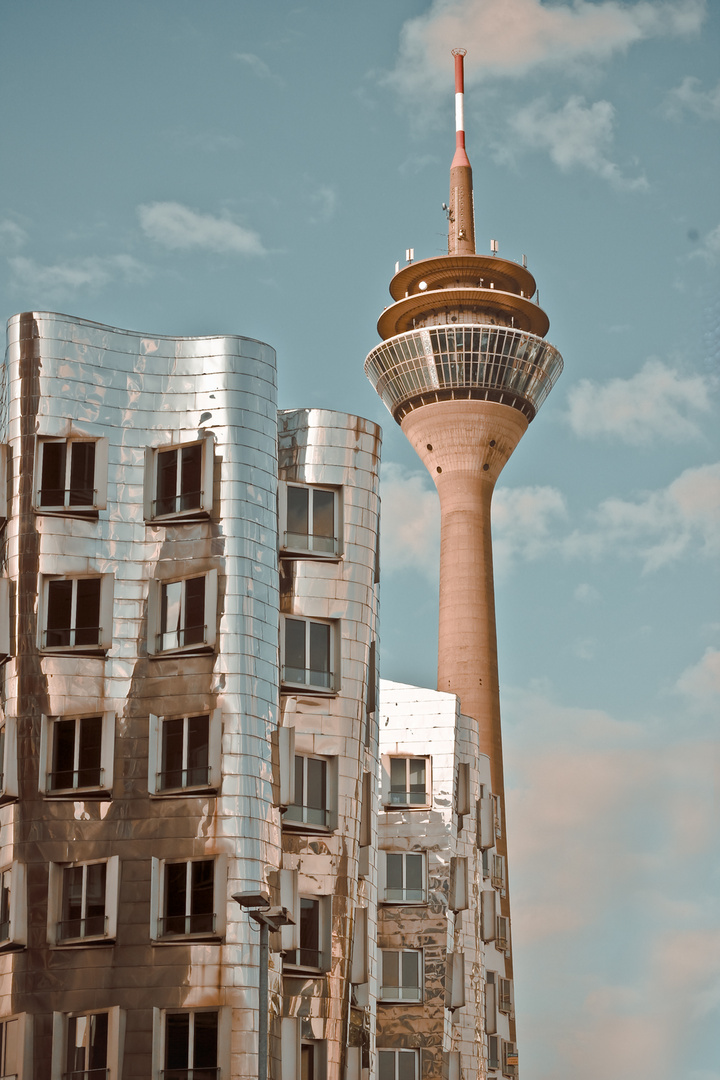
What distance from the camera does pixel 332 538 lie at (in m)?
49.8

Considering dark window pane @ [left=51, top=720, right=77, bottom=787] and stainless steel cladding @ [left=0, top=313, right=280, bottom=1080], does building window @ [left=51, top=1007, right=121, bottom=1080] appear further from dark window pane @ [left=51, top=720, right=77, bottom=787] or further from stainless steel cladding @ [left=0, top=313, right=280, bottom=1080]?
dark window pane @ [left=51, top=720, right=77, bottom=787]

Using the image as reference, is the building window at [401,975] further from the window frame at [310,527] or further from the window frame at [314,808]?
the window frame at [310,527]

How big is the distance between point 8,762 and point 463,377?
345 ft

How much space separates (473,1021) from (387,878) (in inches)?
455

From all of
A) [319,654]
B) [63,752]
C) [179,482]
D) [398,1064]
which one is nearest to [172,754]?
[63,752]

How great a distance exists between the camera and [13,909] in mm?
42000

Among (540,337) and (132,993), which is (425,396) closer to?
(540,337)

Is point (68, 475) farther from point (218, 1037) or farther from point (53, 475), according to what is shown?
point (218, 1037)

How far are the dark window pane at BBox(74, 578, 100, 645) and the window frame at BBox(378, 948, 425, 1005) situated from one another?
Result: 93.2 feet

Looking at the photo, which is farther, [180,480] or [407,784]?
[407,784]

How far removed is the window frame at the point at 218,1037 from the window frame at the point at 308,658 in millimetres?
9918

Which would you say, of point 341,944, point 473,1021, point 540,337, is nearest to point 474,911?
point 473,1021

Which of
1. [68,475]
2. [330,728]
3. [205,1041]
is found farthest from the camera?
[330,728]

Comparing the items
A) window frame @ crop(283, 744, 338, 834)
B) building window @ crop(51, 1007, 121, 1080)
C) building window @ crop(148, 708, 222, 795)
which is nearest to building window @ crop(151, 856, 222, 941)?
building window @ crop(148, 708, 222, 795)
